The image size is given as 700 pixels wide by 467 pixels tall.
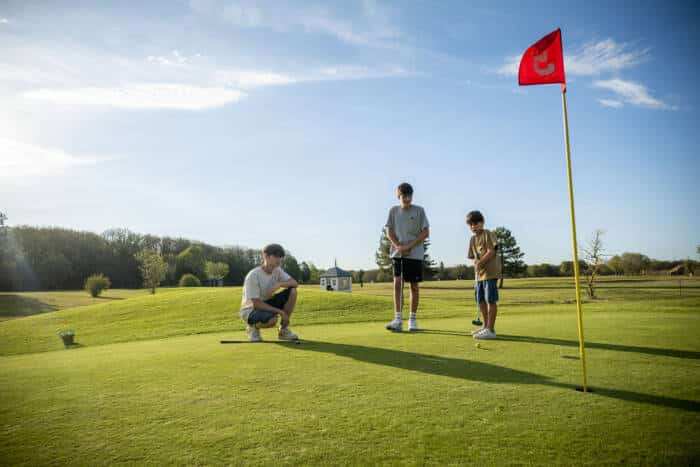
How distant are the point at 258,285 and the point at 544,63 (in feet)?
17.4

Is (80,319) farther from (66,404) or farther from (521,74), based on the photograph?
(521,74)

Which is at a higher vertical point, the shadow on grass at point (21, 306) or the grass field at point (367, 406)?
the grass field at point (367, 406)

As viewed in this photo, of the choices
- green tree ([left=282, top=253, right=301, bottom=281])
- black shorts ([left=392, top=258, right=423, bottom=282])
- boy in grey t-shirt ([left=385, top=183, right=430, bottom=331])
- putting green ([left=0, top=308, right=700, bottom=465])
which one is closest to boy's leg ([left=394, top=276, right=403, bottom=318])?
boy in grey t-shirt ([left=385, top=183, right=430, bottom=331])

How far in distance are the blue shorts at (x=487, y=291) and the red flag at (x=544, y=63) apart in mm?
3368

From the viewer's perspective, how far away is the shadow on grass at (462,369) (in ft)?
9.83

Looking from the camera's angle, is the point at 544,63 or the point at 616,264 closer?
the point at 544,63

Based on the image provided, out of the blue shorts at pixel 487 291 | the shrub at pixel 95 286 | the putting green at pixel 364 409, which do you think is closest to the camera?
the putting green at pixel 364 409

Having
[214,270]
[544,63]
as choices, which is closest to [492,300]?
[544,63]

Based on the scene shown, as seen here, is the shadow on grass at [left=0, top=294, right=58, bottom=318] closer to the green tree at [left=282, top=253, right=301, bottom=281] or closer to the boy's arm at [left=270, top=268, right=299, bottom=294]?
the boy's arm at [left=270, top=268, right=299, bottom=294]

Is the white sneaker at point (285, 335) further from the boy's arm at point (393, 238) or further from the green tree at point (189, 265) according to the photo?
the green tree at point (189, 265)

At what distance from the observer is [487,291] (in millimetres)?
6609

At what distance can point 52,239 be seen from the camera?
3113 inches

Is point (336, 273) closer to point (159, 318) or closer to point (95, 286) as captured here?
point (95, 286)

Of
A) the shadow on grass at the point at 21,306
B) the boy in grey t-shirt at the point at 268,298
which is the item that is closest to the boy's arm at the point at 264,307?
the boy in grey t-shirt at the point at 268,298
